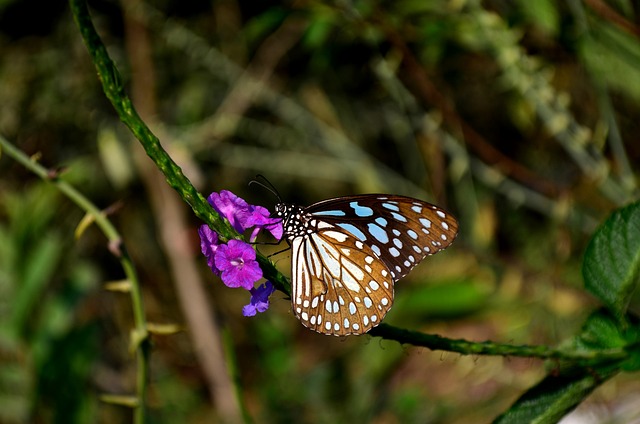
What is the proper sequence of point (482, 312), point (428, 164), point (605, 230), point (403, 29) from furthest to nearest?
point (428, 164)
point (482, 312)
point (403, 29)
point (605, 230)

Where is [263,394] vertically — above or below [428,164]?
below

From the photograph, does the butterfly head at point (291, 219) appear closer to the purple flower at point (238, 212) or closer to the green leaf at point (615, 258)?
the purple flower at point (238, 212)

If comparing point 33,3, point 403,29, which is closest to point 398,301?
point 403,29

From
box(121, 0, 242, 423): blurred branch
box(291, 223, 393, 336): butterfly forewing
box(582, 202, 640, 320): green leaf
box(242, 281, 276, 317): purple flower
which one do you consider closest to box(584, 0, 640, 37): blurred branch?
box(582, 202, 640, 320): green leaf

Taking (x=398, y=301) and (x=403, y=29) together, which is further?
(x=398, y=301)

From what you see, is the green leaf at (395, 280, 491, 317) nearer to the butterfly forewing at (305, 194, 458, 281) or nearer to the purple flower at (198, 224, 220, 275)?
the butterfly forewing at (305, 194, 458, 281)

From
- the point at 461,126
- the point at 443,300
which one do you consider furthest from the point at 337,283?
the point at 443,300

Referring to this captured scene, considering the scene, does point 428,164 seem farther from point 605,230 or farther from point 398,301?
point 605,230

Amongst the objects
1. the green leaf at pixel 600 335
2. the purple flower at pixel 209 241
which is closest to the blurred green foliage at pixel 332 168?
the green leaf at pixel 600 335
